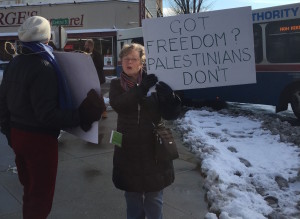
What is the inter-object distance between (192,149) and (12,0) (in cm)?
3521

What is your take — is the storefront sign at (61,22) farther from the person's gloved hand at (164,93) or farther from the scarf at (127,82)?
the person's gloved hand at (164,93)

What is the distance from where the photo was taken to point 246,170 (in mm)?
5340

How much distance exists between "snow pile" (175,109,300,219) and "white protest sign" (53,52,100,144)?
159cm

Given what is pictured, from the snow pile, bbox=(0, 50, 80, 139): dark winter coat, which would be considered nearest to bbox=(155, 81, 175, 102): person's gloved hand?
bbox=(0, 50, 80, 139): dark winter coat

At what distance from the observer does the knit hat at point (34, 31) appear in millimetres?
2934

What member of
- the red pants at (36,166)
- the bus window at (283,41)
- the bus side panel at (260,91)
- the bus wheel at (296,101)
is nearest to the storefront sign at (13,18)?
the bus side panel at (260,91)

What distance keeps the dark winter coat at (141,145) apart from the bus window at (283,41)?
7.77 m

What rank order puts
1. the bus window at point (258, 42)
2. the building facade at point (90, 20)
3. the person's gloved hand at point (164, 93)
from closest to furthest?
the person's gloved hand at point (164, 93) < the bus window at point (258, 42) < the building facade at point (90, 20)

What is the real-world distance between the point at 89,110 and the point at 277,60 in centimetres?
845

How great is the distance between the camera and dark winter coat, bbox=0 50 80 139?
9.20 feet

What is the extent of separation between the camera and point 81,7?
97.2 feet

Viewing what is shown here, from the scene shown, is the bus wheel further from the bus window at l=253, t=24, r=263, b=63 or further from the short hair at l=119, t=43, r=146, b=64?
the short hair at l=119, t=43, r=146, b=64

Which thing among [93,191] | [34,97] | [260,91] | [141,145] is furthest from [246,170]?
[260,91]

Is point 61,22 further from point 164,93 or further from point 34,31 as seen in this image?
point 164,93
